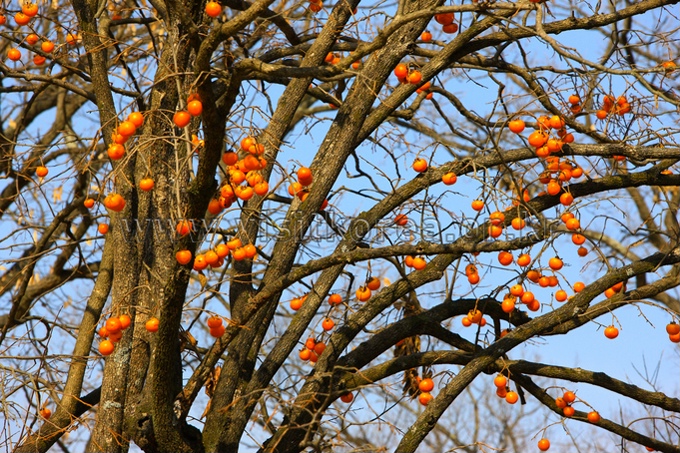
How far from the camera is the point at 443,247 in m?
3.65

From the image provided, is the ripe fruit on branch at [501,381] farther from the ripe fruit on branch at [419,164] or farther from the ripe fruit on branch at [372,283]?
the ripe fruit on branch at [419,164]

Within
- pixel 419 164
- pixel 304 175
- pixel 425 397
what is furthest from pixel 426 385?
pixel 304 175

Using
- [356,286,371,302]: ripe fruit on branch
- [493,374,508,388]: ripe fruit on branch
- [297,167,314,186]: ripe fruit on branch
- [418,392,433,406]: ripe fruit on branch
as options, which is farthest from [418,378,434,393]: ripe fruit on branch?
[297,167,314,186]: ripe fruit on branch

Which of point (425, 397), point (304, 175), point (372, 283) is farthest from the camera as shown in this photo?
point (372, 283)

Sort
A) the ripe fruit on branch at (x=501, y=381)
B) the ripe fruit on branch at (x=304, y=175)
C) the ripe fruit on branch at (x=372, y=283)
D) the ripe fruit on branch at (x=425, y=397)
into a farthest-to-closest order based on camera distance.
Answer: the ripe fruit on branch at (x=372, y=283) → the ripe fruit on branch at (x=425, y=397) → the ripe fruit on branch at (x=501, y=381) → the ripe fruit on branch at (x=304, y=175)

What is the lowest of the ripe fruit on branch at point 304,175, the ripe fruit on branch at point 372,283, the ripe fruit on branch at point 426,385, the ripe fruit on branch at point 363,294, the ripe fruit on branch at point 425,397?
the ripe fruit on branch at point 425,397

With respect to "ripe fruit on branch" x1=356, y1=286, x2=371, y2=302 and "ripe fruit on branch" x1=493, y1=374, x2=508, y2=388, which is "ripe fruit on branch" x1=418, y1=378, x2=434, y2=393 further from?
"ripe fruit on branch" x1=356, y1=286, x2=371, y2=302

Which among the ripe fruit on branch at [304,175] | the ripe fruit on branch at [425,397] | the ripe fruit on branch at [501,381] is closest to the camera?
the ripe fruit on branch at [304,175]

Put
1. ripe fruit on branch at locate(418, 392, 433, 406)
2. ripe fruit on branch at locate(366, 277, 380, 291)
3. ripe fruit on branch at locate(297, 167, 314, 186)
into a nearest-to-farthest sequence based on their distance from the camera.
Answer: ripe fruit on branch at locate(297, 167, 314, 186)
ripe fruit on branch at locate(418, 392, 433, 406)
ripe fruit on branch at locate(366, 277, 380, 291)

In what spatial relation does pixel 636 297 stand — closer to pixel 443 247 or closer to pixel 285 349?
pixel 443 247

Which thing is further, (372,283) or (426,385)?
(372,283)

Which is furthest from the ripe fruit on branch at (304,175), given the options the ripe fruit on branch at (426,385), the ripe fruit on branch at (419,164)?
the ripe fruit on branch at (426,385)

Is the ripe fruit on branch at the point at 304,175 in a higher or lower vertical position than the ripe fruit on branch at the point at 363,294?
lower

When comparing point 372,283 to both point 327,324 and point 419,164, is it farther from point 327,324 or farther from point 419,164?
point 419,164
